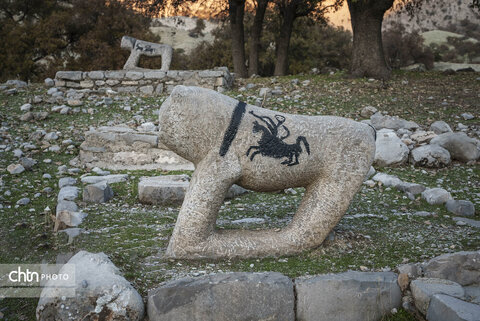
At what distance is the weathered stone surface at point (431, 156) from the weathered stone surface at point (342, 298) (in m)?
4.56

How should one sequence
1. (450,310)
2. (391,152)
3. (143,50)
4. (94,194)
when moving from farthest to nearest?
1. (143,50)
2. (391,152)
3. (94,194)
4. (450,310)

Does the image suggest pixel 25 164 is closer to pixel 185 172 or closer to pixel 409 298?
pixel 185 172

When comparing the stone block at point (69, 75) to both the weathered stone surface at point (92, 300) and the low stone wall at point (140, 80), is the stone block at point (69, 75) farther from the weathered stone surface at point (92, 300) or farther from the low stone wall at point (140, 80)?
the weathered stone surface at point (92, 300)

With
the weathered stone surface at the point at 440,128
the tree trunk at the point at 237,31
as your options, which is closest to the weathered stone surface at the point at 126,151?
the weathered stone surface at the point at 440,128

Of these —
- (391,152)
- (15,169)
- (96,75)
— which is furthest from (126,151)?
(96,75)

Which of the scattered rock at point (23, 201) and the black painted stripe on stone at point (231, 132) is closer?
the black painted stripe on stone at point (231, 132)

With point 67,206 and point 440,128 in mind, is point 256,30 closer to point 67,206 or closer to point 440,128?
point 440,128

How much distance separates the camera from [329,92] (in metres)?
11.4

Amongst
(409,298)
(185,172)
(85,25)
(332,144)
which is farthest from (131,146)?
(85,25)

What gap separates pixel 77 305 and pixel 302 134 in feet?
7.48

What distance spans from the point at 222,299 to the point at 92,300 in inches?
35.9

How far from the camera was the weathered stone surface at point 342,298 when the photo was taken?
314cm

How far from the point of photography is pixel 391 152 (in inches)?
291

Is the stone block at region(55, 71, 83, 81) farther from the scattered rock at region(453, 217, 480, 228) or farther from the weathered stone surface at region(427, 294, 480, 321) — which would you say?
the weathered stone surface at region(427, 294, 480, 321)
